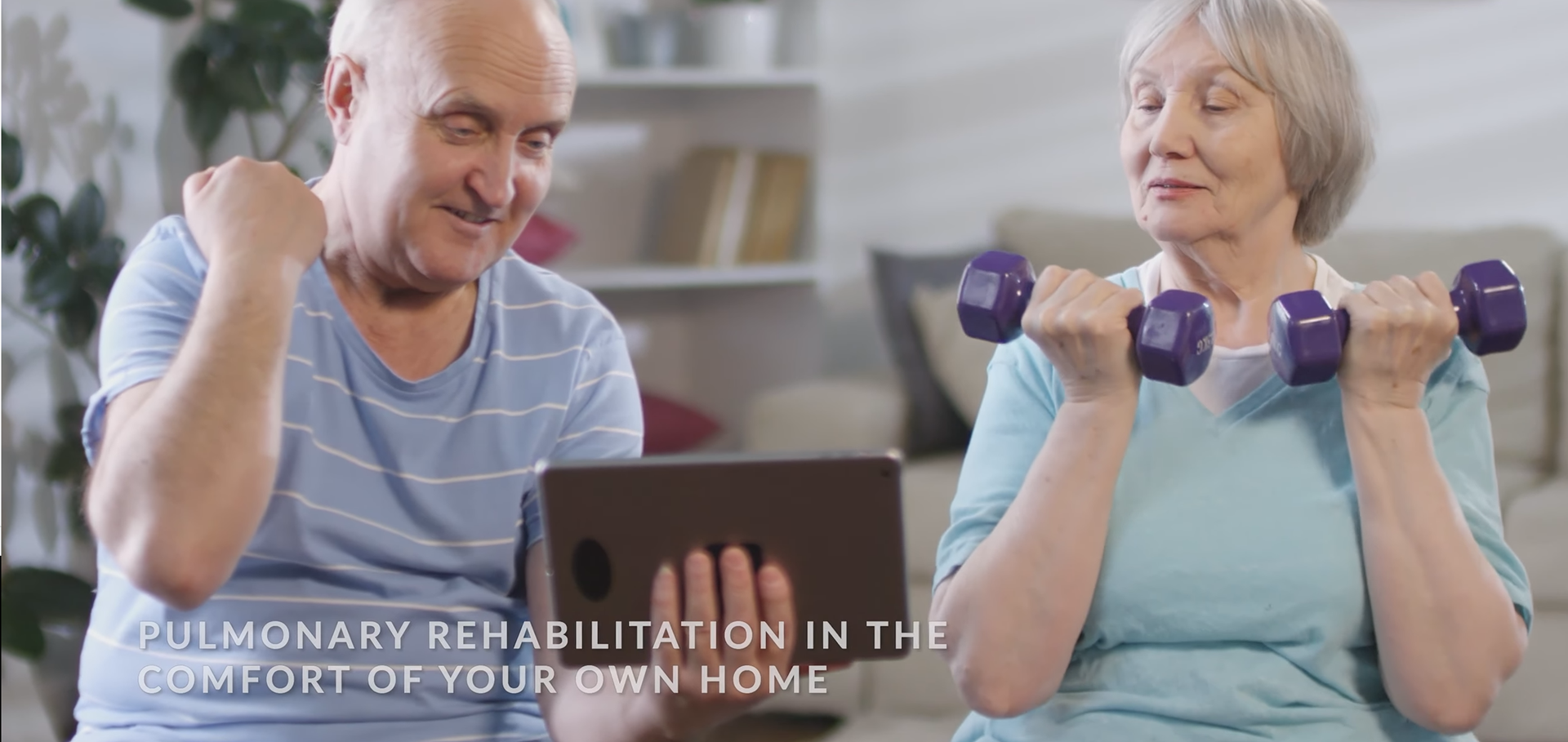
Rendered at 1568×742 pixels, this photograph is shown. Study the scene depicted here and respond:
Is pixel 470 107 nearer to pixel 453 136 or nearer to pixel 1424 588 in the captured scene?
pixel 453 136

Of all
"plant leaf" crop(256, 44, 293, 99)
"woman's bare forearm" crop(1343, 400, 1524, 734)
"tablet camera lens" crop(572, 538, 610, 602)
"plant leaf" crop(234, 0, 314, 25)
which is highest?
"plant leaf" crop(234, 0, 314, 25)

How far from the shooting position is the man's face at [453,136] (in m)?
1.15

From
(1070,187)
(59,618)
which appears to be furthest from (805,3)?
(59,618)

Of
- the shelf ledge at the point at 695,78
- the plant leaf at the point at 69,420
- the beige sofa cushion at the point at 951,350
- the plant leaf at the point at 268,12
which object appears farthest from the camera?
the shelf ledge at the point at 695,78

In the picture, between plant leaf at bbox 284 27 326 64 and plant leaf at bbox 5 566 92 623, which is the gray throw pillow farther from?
plant leaf at bbox 5 566 92 623

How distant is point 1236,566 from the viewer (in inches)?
43.5

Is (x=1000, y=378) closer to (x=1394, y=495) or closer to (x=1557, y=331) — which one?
(x=1394, y=495)

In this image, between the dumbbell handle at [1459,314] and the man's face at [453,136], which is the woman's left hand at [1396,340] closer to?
the dumbbell handle at [1459,314]

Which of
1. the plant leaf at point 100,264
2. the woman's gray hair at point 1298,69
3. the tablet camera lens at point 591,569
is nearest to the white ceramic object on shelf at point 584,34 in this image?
the plant leaf at point 100,264

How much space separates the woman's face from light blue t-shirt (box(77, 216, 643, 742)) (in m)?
0.48

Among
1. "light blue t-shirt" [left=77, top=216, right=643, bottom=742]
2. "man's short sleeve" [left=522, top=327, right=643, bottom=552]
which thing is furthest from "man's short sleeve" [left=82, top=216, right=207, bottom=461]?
"man's short sleeve" [left=522, top=327, right=643, bottom=552]

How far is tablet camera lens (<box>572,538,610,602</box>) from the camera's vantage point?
95 cm

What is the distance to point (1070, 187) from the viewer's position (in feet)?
10.8

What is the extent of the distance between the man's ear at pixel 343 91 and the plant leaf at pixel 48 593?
137 centimetres
